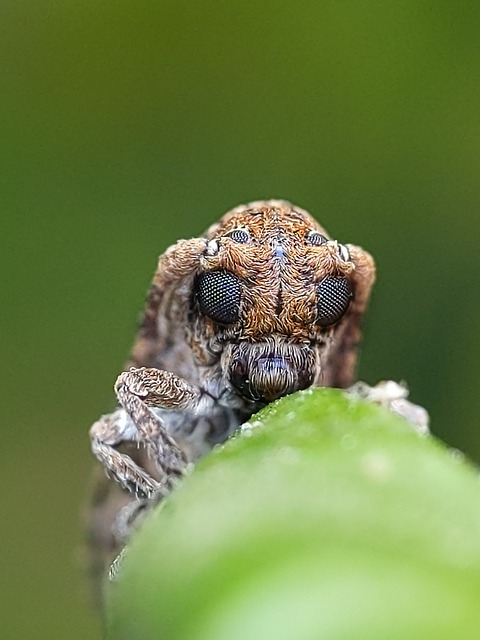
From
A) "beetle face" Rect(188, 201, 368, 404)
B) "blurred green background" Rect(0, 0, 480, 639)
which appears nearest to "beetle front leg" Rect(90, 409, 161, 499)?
"beetle face" Rect(188, 201, 368, 404)

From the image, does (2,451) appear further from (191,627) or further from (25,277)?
(191,627)

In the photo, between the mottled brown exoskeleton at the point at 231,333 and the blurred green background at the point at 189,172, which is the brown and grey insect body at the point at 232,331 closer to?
the mottled brown exoskeleton at the point at 231,333

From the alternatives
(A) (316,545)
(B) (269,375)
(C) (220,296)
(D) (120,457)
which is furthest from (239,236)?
(A) (316,545)

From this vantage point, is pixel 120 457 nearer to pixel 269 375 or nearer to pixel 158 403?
pixel 158 403

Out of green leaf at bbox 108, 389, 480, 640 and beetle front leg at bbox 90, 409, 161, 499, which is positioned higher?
green leaf at bbox 108, 389, 480, 640

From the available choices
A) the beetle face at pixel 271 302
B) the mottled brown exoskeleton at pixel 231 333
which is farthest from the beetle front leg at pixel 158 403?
the beetle face at pixel 271 302

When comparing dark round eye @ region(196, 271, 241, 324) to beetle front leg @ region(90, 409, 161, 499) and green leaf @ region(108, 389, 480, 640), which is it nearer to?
beetle front leg @ region(90, 409, 161, 499)
